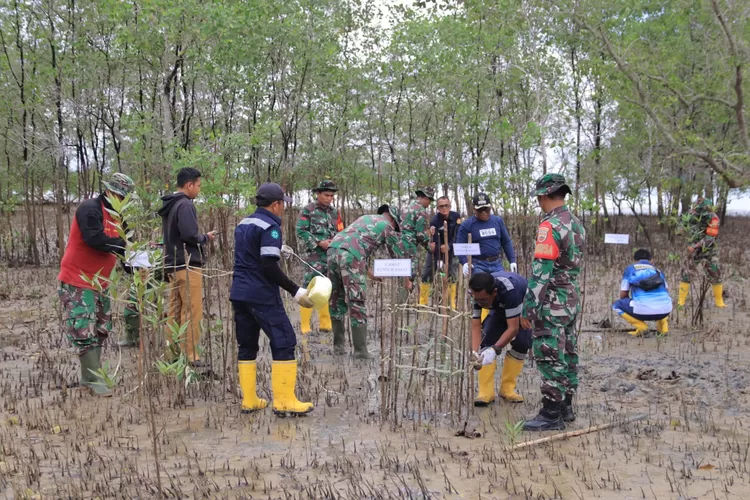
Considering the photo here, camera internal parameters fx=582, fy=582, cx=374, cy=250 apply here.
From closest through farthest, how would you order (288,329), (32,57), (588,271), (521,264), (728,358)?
(288,329)
(728,358)
(521,264)
(32,57)
(588,271)

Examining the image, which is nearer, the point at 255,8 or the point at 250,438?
the point at 250,438

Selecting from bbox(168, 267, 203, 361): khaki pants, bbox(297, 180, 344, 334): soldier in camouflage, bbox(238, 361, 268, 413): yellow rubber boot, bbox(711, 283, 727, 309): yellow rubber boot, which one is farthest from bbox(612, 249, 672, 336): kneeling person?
bbox(168, 267, 203, 361): khaki pants

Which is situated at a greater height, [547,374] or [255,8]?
[255,8]

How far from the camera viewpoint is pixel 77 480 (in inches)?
127

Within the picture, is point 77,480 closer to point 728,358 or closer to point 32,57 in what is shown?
point 728,358

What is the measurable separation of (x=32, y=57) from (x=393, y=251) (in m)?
8.92

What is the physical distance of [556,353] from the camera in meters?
3.88

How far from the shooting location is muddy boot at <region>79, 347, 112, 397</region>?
4599 mm

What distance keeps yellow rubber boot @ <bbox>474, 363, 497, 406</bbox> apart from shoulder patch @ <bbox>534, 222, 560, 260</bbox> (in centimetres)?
106

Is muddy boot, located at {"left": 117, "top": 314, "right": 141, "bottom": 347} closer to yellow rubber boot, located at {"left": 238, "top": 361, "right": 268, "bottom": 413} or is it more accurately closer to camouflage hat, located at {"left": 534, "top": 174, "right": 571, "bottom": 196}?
yellow rubber boot, located at {"left": 238, "top": 361, "right": 268, "bottom": 413}

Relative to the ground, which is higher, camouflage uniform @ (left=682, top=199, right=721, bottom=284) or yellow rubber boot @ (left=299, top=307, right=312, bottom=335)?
camouflage uniform @ (left=682, top=199, right=721, bottom=284)

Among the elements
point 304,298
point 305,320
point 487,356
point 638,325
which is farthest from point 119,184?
point 638,325

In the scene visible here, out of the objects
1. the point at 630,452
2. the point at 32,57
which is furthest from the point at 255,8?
the point at 630,452

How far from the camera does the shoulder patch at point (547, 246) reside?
375 centimetres
